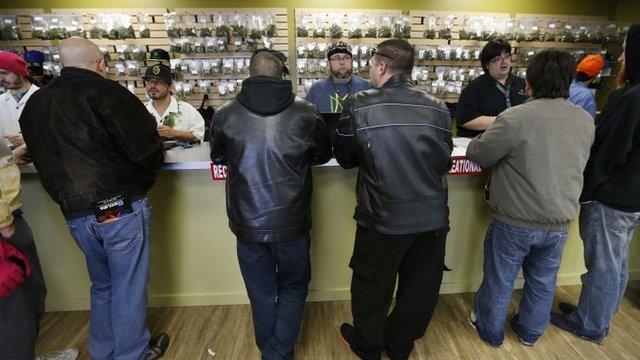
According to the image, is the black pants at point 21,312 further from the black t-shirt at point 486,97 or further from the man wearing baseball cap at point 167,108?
the black t-shirt at point 486,97

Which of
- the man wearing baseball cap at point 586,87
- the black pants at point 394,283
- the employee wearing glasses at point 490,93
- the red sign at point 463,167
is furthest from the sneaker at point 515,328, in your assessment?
the man wearing baseball cap at point 586,87

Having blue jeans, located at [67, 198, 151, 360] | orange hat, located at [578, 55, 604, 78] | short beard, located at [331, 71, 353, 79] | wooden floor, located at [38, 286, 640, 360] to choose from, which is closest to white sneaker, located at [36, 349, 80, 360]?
wooden floor, located at [38, 286, 640, 360]

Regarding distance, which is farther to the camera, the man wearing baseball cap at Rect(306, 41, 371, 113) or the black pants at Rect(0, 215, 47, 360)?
the man wearing baseball cap at Rect(306, 41, 371, 113)

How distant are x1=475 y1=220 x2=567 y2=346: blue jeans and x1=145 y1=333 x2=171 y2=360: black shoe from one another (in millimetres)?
1929

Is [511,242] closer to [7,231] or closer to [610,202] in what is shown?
[610,202]

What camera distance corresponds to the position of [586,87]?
8.87ft

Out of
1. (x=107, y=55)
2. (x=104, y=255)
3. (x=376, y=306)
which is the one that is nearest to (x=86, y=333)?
(x=104, y=255)

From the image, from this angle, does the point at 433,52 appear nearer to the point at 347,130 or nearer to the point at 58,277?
the point at 347,130

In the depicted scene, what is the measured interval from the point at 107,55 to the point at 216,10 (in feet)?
5.02

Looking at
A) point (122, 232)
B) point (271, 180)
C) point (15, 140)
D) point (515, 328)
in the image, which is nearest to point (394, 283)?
point (271, 180)

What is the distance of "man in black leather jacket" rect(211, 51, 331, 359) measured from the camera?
4.52 ft

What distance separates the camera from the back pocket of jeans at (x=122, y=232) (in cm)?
151

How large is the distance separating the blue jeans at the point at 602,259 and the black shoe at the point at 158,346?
256 cm

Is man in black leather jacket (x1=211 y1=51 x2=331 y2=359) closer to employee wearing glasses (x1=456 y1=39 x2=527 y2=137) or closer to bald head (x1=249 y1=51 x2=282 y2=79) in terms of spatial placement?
bald head (x1=249 y1=51 x2=282 y2=79)
